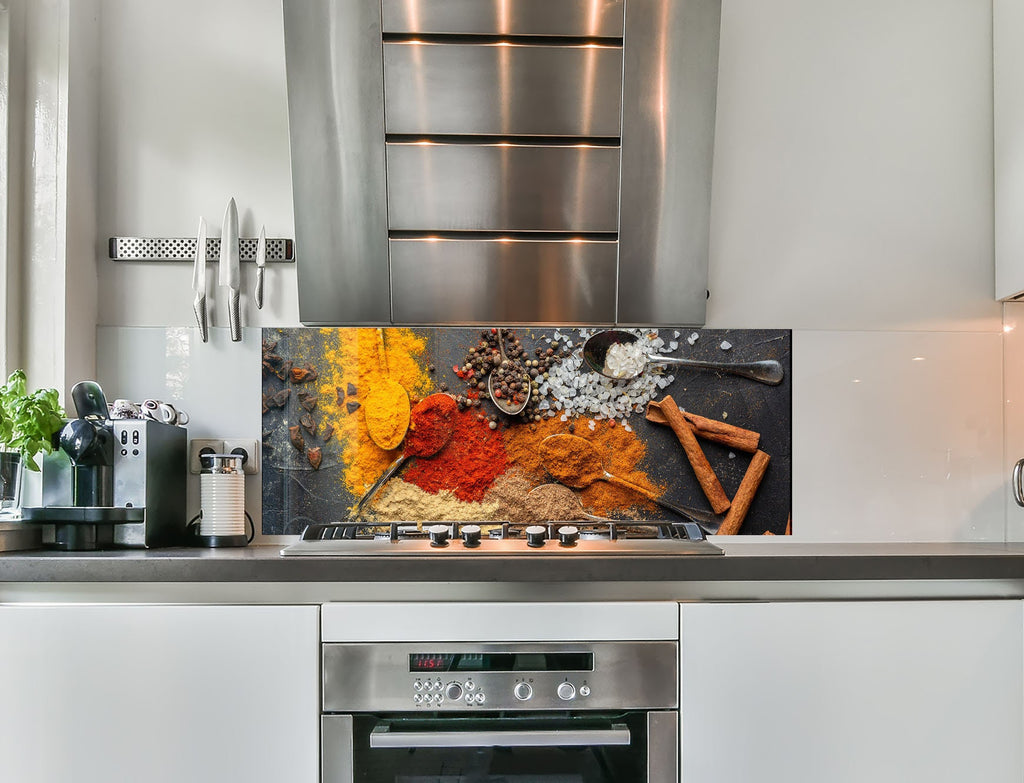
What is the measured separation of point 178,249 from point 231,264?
0.48 ft

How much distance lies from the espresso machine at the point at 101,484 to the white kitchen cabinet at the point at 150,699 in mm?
233

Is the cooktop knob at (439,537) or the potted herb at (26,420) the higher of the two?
the potted herb at (26,420)

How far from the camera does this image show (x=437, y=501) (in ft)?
6.42

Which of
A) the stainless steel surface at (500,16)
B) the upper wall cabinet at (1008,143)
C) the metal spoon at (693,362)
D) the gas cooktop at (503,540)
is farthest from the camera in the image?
the metal spoon at (693,362)

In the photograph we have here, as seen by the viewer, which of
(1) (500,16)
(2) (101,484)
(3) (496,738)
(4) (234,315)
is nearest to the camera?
(3) (496,738)

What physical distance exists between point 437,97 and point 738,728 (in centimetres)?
144

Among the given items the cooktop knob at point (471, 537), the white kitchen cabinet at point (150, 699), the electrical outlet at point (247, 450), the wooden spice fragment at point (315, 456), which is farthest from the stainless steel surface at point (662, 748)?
the electrical outlet at point (247, 450)

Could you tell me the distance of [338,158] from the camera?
5.90 ft

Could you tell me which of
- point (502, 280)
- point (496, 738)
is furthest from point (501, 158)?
point (496, 738)

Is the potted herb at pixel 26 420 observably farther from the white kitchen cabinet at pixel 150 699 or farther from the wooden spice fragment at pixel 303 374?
the wooden spice fragment at pixel 303 374

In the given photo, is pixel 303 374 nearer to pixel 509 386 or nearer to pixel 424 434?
pixel 424 434

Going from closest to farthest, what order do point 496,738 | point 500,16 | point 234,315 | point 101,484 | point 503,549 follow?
point 496,738 → point 503,549 → point 101,484 → point 500,16 → point 234,315

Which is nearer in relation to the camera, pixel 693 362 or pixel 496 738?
pixel 496 738

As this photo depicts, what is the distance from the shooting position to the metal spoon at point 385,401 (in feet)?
6.41
